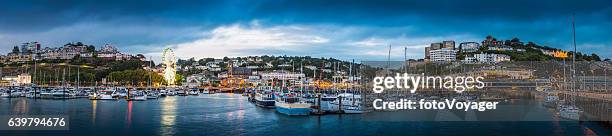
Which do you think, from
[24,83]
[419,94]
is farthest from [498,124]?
[24,83]

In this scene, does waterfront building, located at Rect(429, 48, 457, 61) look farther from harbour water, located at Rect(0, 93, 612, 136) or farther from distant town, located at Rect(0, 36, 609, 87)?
harbour water, located at Rect(0, 93, 612, 136)

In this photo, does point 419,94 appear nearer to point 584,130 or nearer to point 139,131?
point 584,130

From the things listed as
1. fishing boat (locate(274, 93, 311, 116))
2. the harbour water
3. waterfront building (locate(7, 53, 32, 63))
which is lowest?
the harbour water

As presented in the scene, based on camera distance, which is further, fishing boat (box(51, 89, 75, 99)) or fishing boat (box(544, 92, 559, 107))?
fishing boat (box(51, 89, 75, 99))

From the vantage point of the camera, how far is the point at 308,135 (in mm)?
25047

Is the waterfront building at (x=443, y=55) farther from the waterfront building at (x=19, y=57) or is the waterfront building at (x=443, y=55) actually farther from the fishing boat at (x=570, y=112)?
the waterfront building at (x=19, y=57)

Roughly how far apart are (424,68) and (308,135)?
25.4m

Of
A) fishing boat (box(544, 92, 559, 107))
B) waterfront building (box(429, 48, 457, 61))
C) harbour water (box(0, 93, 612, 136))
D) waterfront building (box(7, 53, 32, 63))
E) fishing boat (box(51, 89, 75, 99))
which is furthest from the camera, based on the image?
waterfront building (box(7, 53, 32, 63))

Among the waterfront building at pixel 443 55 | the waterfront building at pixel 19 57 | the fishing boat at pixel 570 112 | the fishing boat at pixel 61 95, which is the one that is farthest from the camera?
the waterfront building at pixel 19 57

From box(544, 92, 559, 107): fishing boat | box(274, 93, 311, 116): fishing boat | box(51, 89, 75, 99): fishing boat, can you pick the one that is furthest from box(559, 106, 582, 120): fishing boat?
box(51, 89, 75, 99): fishing boat

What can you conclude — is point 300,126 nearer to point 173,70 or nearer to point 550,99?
point 550,99

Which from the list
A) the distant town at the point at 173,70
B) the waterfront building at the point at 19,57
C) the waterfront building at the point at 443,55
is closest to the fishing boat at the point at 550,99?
the distant town at the point at 173,70

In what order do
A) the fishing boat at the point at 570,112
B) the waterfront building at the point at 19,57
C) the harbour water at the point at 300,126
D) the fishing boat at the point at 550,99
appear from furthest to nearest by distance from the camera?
the waterfront building at the point at 19,57
the fishing boat at the point at 550,99
the fishing boat at the point at 570,112
the harbour water at the point at 300,126

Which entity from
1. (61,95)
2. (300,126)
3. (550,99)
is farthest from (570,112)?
(61,95)
